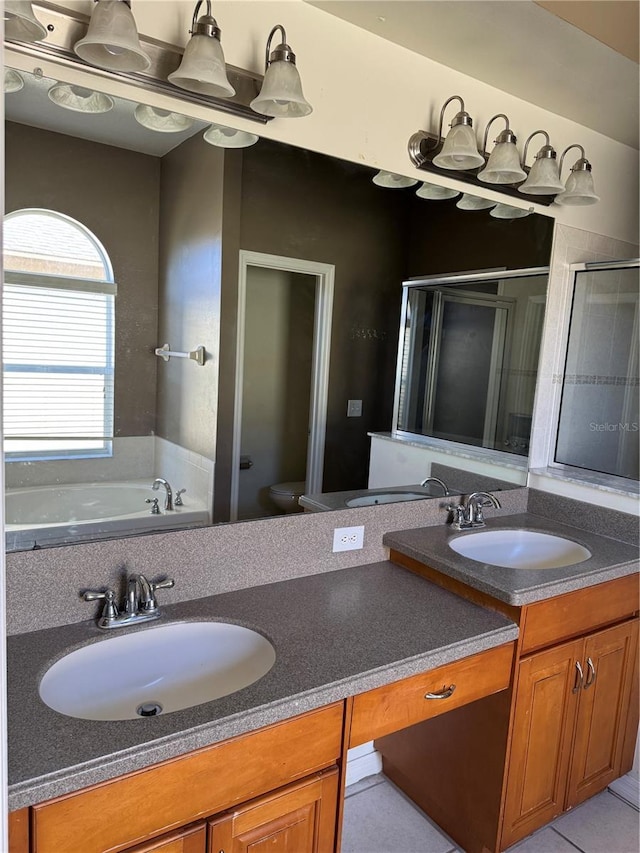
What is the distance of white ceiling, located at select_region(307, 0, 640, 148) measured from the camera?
1.64m

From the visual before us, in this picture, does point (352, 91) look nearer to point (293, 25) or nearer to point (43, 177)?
point (293, 25)

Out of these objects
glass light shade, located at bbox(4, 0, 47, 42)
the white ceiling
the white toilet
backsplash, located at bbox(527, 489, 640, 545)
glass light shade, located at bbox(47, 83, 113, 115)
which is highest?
the white ceiling

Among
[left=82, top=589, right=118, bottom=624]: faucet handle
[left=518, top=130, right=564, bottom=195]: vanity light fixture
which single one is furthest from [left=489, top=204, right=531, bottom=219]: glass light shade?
[left=82, top=589, right=118, bottom=624]: faucet handle

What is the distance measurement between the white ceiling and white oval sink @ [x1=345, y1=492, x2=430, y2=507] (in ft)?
4.70

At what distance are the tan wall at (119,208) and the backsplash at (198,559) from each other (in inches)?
12.7

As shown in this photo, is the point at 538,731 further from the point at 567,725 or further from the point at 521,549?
the point at 521,549

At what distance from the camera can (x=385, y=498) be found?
206 cm

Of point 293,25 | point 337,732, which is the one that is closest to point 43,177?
point 293,25

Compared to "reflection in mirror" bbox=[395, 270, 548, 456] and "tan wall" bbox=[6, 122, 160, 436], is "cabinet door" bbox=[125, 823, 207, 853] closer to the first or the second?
"tan wall" bbox=[6, 122, 160, 436]

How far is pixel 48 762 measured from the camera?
3.22 feet

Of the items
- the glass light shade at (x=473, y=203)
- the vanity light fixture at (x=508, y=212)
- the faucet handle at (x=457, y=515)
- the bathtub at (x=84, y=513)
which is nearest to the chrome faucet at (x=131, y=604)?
the bathtub at (x=84, y=513)

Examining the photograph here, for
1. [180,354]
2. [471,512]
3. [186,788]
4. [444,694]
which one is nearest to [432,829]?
[444,694]

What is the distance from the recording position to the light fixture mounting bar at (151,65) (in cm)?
130

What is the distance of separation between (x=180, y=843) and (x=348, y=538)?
0.97m
